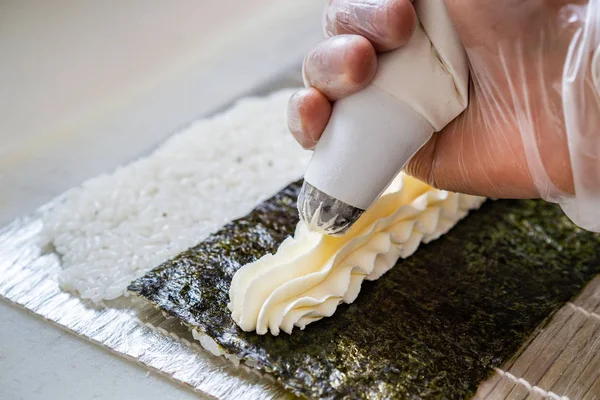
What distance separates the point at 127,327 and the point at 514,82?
3.30ft

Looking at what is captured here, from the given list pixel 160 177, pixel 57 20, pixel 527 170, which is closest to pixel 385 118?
pixel 527 170

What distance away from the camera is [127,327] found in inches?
67.2

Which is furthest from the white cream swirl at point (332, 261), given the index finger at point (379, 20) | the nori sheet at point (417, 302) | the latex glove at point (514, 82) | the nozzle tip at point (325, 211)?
the index finger at point (379, 20)

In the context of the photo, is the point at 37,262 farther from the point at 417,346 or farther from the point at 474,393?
the point at 474,393

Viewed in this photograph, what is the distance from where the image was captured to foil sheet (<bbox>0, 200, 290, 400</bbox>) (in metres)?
1.56

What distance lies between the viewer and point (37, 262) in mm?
1957

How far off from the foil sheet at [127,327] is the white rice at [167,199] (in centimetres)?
4

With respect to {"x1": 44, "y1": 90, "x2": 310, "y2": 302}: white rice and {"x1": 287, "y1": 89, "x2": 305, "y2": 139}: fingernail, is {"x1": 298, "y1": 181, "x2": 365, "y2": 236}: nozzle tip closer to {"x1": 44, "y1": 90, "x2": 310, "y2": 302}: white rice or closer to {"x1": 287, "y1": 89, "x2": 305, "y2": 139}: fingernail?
{"x1": 287, "y1": 89, "x2": 305, "y2": 139}: fingernail

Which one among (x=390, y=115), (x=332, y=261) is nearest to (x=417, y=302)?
(x=332, y=261)

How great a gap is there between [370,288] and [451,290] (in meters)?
0.19

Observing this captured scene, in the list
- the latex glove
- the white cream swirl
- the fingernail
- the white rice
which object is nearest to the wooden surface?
the latex glove

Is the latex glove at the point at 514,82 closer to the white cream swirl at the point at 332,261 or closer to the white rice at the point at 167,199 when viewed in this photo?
the white cream swirl at the point at 332,261

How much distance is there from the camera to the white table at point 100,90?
5.34 ft

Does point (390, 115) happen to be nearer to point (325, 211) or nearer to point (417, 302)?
point (325, 211)
